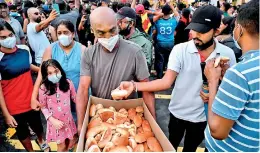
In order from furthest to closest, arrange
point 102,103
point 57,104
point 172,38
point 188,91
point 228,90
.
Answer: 1. point 172,38
2. point 57,104
3. point 188,91
4. point 102,103
5. point 228,90

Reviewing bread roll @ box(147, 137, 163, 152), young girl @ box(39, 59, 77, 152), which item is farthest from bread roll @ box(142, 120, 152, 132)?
young girl @ box(39, 59, 77, 152)

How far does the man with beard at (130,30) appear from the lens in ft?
12.5

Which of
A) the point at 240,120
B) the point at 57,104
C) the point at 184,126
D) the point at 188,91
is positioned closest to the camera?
the point at 240,120

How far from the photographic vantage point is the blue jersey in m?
5.80

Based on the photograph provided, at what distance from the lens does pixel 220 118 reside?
1.44 metres

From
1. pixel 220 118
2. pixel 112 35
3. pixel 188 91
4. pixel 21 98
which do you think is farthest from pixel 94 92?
pixel 220 118

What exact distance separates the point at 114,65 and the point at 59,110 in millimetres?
948

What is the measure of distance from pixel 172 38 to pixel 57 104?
379 centimetres

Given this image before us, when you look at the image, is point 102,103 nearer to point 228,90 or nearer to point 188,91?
point 188,91

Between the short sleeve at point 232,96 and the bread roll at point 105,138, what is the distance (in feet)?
2.42

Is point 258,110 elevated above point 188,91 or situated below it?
above

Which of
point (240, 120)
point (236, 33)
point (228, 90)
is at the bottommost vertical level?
point (240, 120)

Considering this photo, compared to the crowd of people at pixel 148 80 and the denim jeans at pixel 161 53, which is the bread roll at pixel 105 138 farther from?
the denim jeans at pixel 161 53

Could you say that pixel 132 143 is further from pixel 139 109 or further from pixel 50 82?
pixel 50 82
